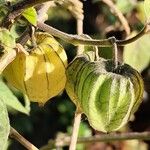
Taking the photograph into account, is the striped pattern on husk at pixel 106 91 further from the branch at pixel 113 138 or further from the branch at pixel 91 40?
the branch at pixel 113 138

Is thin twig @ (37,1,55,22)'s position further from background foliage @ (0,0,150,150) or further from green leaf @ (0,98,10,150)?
background foliage @ (0,0,150,150)

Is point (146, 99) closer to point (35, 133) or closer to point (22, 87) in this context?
point (35, 133)

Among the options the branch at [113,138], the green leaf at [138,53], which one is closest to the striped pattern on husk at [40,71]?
the branch at [113,138]

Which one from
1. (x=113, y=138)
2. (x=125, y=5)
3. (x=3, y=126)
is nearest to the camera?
(x=3, y=126)

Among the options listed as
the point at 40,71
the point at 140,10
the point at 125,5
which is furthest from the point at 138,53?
the point at 40,71

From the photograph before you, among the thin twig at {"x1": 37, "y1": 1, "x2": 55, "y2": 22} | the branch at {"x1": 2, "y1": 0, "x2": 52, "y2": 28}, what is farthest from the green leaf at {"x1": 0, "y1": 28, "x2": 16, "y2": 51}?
the thin twig at {"x1": 37, "y1": 1, "x2": 55, "y2": 22}

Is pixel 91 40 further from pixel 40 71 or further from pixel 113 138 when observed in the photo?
pixel 113 138
